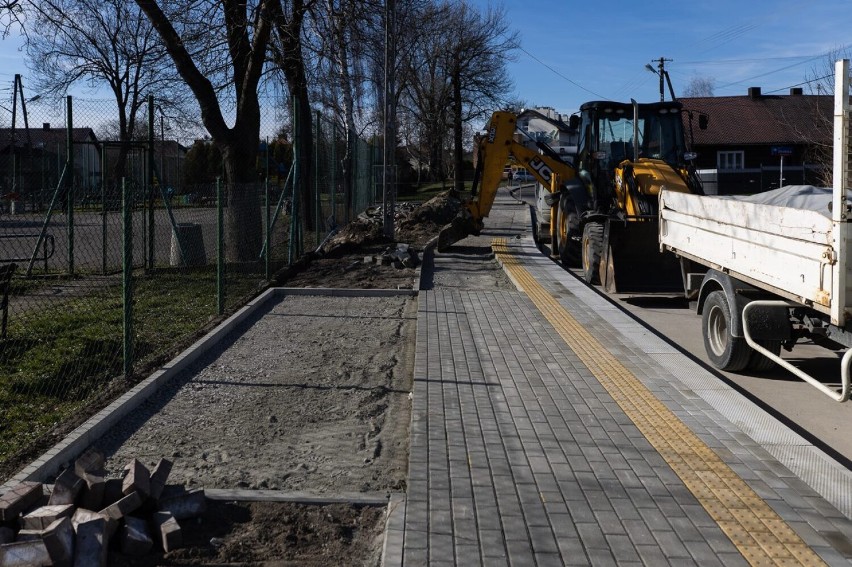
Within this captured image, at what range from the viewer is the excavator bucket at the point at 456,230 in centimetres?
1923

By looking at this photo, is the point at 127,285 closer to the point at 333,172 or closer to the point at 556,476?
the point at 556,476

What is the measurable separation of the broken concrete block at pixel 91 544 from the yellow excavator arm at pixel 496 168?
15.0 metres

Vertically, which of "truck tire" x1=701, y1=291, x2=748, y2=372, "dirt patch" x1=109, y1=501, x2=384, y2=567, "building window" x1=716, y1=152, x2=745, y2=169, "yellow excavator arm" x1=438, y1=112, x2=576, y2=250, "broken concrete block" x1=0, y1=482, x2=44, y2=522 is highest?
"building window" x1=716, y1=152, x2=745, y2=169

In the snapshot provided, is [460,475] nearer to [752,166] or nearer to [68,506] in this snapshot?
[68,506]

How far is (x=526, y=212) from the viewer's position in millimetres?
32938

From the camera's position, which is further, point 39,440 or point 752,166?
point 752,166

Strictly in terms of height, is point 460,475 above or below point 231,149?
below

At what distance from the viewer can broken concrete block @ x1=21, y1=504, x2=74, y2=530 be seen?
449cm

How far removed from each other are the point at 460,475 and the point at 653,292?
8496mm

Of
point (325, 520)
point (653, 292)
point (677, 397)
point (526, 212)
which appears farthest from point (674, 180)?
point (526, 212)

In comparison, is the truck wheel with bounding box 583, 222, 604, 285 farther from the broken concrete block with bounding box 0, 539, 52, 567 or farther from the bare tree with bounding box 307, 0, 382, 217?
the broken concrete block with bounding box 0, 539, 52, 567

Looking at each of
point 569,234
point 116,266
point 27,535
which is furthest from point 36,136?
point 27,535

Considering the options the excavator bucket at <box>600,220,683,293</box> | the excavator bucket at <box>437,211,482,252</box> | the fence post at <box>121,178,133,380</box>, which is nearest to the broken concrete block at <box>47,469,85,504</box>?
the fence post at <box>121,178,133,380</box>

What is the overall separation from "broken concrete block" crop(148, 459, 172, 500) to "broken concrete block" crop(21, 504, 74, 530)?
43cm
